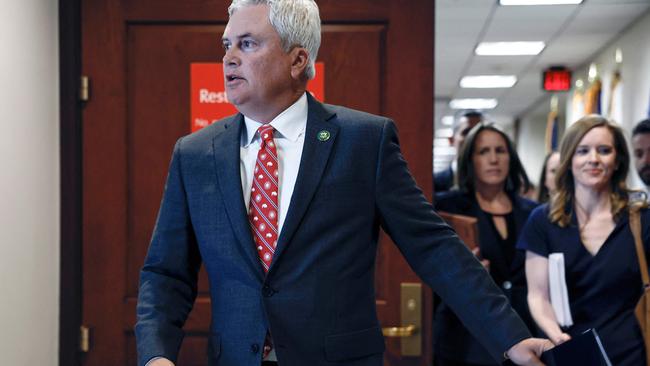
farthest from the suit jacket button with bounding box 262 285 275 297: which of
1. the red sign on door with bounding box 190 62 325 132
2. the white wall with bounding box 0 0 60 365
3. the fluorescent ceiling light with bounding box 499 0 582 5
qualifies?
the fluorescent ceiling light with bounding box 499 0 582 5

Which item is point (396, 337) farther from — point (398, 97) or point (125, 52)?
point (125, 52)

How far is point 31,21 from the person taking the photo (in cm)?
252

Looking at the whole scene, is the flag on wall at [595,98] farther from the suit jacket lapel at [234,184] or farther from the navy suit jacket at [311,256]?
the suit jacket lapel at [234,184]

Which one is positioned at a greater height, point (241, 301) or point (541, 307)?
point (241, 301)

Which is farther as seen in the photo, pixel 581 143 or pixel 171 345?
pixel 581 143

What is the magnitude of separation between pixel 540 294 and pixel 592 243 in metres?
0.26

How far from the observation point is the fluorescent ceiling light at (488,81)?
10062 mm

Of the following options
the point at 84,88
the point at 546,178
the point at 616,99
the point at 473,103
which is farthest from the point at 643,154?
the point at 473,103

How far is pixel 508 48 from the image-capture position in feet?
26.4

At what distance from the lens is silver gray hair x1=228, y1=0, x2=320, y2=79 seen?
171 cm

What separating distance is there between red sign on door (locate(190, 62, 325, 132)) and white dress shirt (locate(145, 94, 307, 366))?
905mm

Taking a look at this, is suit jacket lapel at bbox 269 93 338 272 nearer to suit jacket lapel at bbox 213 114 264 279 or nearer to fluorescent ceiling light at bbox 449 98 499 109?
suit jacket lapel at bbox 213 114 264 279

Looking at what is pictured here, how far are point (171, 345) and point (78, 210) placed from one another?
122 cm

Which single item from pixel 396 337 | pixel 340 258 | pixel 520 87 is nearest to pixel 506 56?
pixel 520 87
